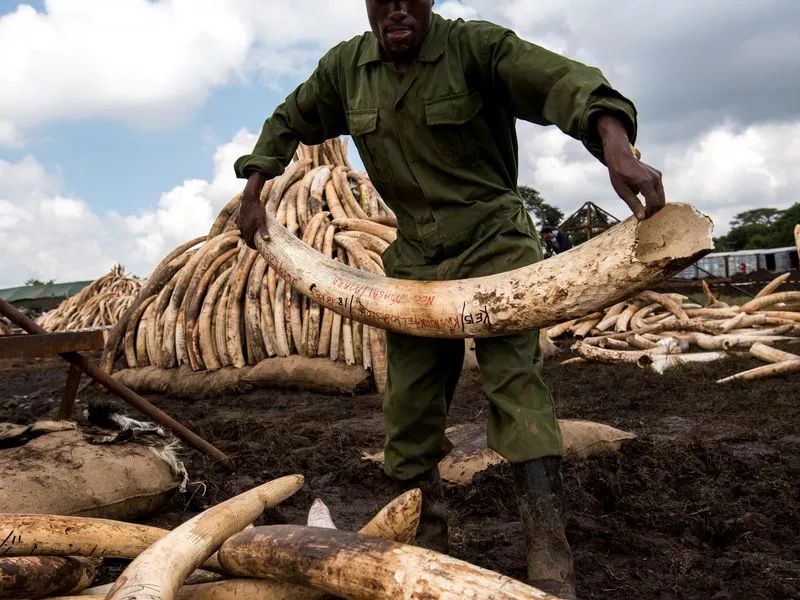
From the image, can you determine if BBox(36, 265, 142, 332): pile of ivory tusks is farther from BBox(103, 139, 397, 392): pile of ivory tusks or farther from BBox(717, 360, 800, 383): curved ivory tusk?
BBox(717, 360, 800, 383): curved ivory tusk

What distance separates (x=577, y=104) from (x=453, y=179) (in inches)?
21.9

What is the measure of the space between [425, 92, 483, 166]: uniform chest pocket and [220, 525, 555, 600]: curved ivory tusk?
49.1 inches

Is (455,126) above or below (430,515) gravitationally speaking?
above

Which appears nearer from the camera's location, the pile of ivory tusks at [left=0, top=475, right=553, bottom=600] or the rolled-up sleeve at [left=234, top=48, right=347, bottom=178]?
the pile of ivory tusks at [left=0, top=475, right=553, bottom=600]

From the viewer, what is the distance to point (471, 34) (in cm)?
235

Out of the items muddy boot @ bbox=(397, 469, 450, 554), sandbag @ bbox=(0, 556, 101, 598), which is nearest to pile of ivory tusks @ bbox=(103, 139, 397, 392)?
muddy boot @ bbox=(397, 469, 450, 554)

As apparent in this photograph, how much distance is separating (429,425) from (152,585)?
121 centimetres

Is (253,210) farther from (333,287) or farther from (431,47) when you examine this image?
(431,47)

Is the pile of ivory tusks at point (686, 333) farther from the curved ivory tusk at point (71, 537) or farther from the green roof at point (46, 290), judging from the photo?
the green roof at point (46, 290)

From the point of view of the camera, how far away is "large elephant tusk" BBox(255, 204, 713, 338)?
1.84m

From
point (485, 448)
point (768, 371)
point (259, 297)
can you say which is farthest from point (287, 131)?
point (768, 371)

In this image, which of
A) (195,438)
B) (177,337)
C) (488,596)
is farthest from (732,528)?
(177,337)

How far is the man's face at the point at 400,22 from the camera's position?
233 centimetres

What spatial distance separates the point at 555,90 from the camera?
6.77ft
